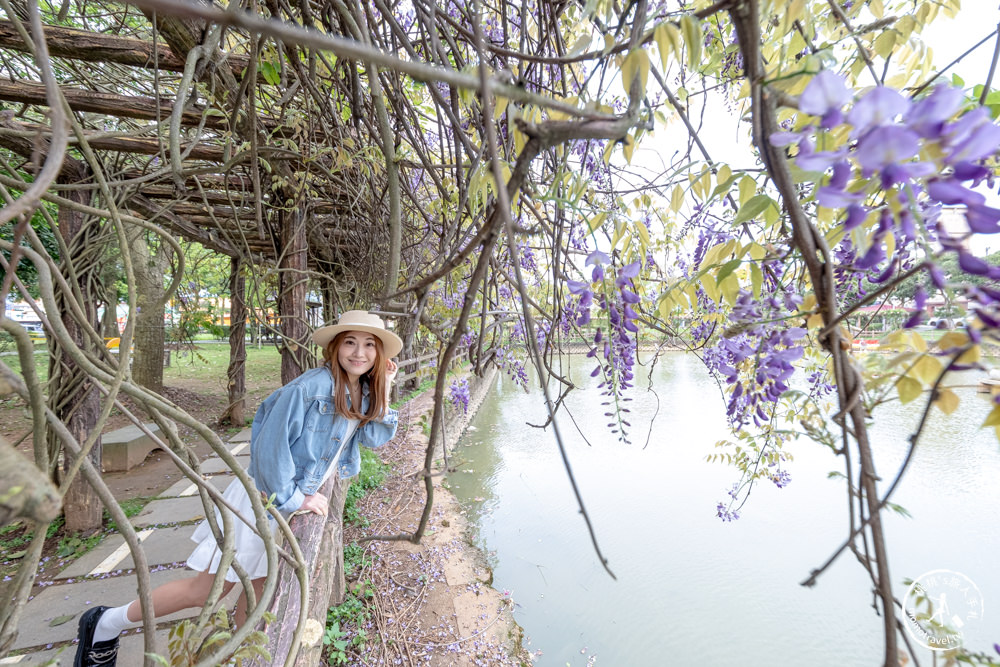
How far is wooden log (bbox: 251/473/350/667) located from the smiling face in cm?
52

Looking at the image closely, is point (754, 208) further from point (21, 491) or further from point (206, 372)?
point (206, 372)

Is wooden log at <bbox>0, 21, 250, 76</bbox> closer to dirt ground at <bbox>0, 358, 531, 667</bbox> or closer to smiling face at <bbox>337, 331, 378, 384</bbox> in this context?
smiling face at <bbox>337, 331, 378, 384</bbox>

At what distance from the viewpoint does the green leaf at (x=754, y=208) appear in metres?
0.56

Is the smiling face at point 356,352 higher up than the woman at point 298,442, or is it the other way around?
the smiling face at point 356,352

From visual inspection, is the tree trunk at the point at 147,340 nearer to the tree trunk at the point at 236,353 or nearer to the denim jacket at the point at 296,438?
the tree trunk at the point at 236,353

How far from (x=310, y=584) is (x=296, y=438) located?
553 mm

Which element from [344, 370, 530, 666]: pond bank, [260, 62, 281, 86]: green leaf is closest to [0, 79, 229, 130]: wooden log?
[260, 62, 281, 86]: green leaf

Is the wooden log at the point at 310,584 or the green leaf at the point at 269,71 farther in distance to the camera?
the green leaf at the point at 269,71

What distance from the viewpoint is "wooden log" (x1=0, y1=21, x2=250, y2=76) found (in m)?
1.45

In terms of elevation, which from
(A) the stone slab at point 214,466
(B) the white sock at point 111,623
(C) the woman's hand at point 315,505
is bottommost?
(A) the stone slab at point 214,466

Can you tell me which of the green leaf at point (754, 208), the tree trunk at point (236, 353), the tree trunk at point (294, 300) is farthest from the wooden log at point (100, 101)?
the tree trunk at point (236, 353)

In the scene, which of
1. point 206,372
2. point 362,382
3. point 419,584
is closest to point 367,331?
point 362,382

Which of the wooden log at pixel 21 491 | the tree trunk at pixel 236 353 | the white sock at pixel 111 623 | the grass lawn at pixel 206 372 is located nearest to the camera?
the wooden log at pixel 21 491

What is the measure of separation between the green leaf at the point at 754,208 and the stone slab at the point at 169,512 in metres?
3.14
